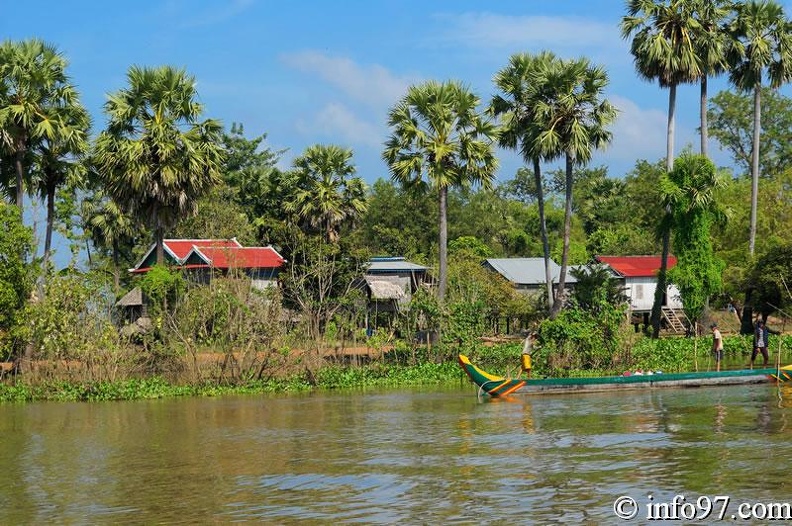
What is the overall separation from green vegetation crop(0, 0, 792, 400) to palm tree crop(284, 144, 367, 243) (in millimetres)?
104

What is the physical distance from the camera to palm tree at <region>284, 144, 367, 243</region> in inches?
1951

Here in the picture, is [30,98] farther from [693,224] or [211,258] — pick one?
[693,224]

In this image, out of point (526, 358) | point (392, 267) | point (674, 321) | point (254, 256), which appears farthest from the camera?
point (392, 267)

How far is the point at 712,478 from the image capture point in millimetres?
16734

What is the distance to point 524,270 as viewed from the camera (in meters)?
65.1

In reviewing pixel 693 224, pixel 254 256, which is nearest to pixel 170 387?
pixel 254 256

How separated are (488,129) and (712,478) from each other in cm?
2756

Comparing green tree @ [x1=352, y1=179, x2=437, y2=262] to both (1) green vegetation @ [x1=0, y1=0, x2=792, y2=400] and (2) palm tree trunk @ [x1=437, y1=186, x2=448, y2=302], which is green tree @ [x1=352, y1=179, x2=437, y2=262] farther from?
(2) palm tree trunk @ [x1=437, y1=186, x2=448, y2=302]

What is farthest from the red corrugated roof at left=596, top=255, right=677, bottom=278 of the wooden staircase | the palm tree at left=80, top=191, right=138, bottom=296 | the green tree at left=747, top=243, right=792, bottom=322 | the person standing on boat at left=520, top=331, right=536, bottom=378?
the person standing on boat at left=520, top=331, right=536, bottom=378

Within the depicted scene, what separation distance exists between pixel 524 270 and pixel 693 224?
59.0 feet

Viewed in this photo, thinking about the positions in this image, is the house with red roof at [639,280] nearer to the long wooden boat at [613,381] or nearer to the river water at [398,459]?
the long wooden boat at [613,381]

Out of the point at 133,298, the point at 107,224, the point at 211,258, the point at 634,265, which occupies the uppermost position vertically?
the point at 107,224

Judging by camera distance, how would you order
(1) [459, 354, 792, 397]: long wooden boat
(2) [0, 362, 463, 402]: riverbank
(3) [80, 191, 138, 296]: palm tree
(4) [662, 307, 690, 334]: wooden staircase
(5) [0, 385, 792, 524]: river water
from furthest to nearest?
(3) [80, 191, 138, 296]: palm tree < (4) [662, 307, 690, 334]: wooden staircase < (2) [0, 362, 463, 402]: riverbank < (1) [459, 354, 792, 397]: long wooden boat < (5) [0, 385, 792, 524]: river water

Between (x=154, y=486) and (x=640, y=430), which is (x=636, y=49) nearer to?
(x=640, y=430)
